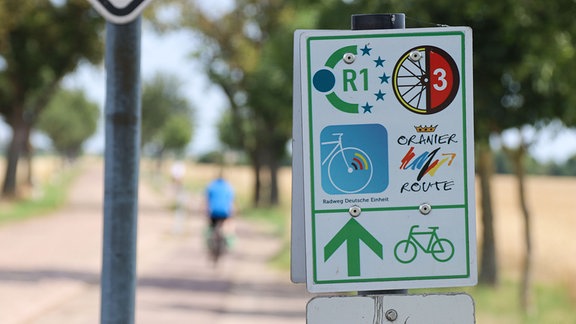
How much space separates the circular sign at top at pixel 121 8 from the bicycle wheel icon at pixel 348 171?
101 cm

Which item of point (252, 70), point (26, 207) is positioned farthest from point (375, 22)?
point (252, 70)

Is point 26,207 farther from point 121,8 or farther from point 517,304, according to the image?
point 121,8

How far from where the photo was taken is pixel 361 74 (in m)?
3.45

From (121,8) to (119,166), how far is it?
1.99 feet

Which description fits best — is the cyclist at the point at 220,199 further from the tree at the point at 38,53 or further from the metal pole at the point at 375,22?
the tree at the point at 38,53

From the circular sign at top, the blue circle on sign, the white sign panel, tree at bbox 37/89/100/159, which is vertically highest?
tree at bbox 37/89/100/159

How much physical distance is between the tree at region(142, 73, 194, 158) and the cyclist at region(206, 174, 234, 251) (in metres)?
80.9

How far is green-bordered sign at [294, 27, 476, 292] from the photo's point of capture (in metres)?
3.40

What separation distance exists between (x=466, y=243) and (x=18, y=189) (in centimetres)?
4328

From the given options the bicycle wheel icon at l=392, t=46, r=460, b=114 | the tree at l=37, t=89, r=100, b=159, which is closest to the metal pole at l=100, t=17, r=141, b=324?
the bicycle wheel icon at l=392, t=46, r=460, b=114

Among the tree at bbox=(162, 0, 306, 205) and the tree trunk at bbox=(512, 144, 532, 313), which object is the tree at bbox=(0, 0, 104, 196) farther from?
the tree trunk at bbox=(512, 144, 532, 313)

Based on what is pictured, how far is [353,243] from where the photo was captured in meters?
3.40

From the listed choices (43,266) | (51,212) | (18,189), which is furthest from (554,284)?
(18,189)

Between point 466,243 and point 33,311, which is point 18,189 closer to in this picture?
point 33,311
